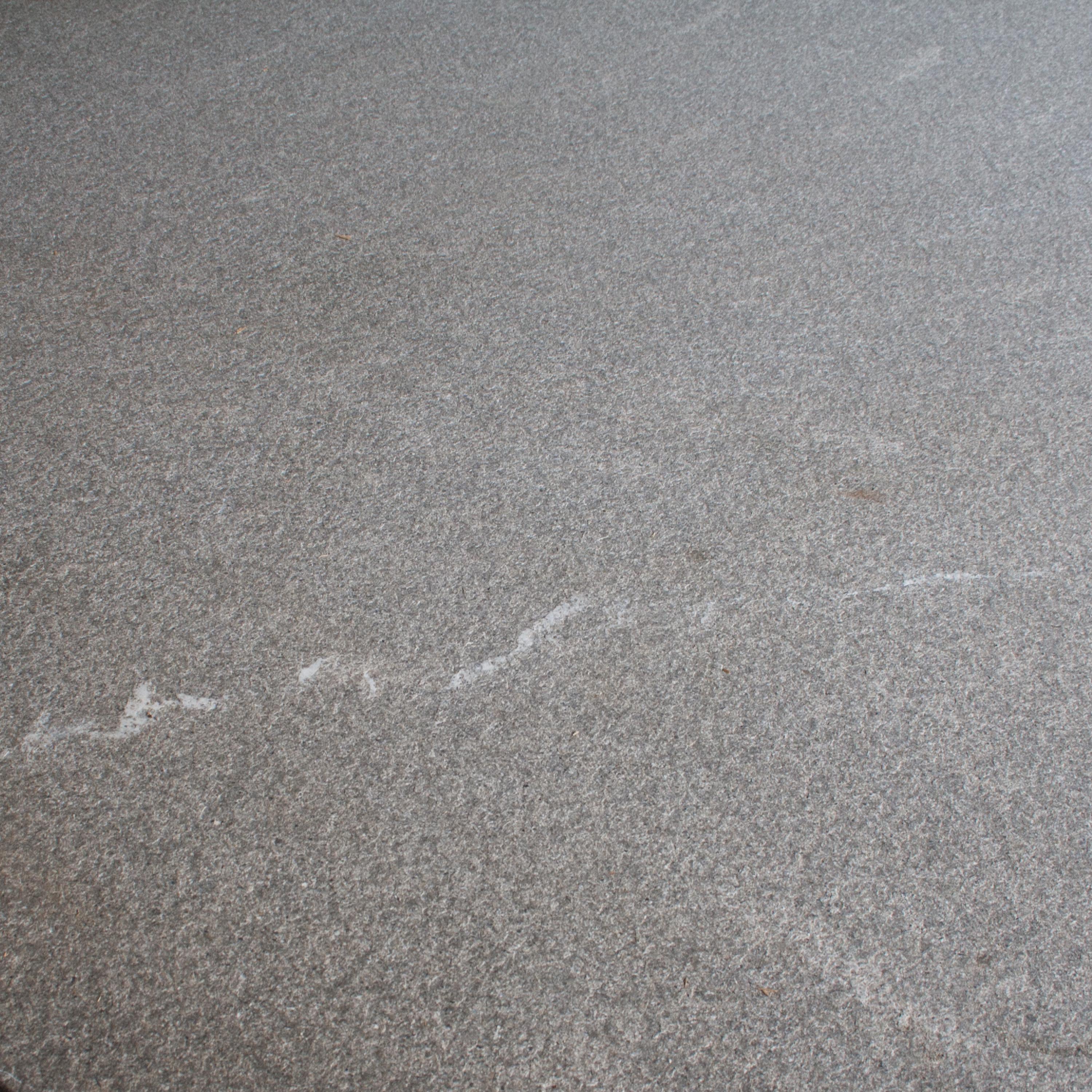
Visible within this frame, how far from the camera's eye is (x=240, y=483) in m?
1.53

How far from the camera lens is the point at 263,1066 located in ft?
3.26

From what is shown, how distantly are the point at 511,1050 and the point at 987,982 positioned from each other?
511 mm

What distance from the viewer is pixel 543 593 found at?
1.39 metres

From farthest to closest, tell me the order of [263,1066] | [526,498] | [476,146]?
[476,146]
[526,498]
[263,1066]

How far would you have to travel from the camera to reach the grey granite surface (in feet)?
3.43

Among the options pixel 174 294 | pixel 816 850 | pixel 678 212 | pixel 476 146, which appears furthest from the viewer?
Result: pixel 476 146

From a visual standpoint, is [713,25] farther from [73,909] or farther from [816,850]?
[73,909]

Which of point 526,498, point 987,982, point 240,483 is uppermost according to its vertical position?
point 240,483

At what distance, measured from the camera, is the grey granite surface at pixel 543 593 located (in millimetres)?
1044

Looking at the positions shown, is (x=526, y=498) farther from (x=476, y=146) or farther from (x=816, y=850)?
(x=476, y=146)

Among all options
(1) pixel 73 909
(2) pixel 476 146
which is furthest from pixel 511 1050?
(2) pixel 476 146

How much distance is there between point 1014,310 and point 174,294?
1.58m

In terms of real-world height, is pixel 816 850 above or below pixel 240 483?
below

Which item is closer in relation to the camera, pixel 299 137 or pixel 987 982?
pixel 987 982
